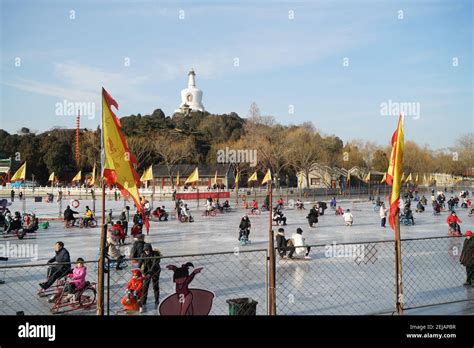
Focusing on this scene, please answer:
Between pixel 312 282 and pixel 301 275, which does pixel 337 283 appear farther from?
pixel 301 275

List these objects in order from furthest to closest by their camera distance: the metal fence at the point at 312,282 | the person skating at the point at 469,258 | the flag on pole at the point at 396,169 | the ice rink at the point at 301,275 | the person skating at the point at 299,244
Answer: the person skating at the point at 299,244
the person skating at the point at 469,258
the ice rink at the point at 301,275
the metal fence at the point at 312,282
the flag on pole at the point at 396,169

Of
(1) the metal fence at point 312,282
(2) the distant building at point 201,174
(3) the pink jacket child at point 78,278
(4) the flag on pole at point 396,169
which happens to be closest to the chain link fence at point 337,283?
(1) the metal fence at point 312,282

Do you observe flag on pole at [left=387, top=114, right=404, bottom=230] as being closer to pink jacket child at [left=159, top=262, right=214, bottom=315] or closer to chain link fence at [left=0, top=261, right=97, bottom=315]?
pink jacket child at [left=159, top=262, right=214, bottom=315]

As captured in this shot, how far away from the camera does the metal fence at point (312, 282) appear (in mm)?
8422

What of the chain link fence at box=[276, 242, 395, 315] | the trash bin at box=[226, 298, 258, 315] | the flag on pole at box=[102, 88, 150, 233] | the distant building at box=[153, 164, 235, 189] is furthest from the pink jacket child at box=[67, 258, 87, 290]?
the distant building at box=[153, 164, 235, 189]

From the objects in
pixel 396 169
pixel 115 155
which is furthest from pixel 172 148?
pixel 396 169

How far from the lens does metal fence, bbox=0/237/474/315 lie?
842 cm

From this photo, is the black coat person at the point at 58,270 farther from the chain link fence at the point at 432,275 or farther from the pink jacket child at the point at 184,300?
the chain link fence at the point at 432,275

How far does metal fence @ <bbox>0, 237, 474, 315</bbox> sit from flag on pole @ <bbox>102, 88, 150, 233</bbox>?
4.83 feet

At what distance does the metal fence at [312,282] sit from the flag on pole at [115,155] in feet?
4.83

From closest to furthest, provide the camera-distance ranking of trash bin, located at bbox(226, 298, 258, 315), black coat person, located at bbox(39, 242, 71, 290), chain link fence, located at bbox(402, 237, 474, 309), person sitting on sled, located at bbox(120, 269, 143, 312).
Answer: trash bin, located at bbox(226, 298, 258, 315), person sitting on sled, located at bbox(120, 269, 143, 312), chain link fence, located at bbox(402, 237, 474, 309), black coat person, located at bbox(39, 242, 71, 290)

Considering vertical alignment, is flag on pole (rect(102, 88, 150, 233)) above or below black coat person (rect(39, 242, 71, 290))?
above

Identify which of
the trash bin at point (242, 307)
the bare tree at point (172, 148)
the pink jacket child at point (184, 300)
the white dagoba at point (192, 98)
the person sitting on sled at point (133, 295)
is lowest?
the person sitting on sled at point (133, 295)
